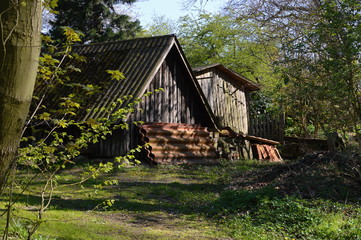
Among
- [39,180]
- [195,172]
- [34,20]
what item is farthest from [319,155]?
[34,20]

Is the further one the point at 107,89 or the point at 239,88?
the point at 239,88

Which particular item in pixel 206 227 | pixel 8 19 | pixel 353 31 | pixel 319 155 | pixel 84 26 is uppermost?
pixel 84 26

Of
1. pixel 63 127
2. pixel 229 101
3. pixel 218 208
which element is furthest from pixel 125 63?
pixel 63 127

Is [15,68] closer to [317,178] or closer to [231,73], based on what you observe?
[317,178]

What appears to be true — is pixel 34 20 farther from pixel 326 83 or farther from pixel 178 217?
pixel 326 83

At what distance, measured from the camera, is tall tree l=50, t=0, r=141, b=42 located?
31500 mm

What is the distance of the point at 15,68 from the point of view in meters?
3.20

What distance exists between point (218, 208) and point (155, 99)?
933cm

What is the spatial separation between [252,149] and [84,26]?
17.1 m

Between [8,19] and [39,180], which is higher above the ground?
[8,19]

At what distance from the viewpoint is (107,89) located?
17109 millimetres

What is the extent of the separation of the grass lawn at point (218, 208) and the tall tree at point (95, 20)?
69.0ft

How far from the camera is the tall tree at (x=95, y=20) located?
31500 mm

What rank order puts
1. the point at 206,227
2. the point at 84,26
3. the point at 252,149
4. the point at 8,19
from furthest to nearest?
the point at 84,26
the point at 252,149
the point at 206,227
the point at 8,19
